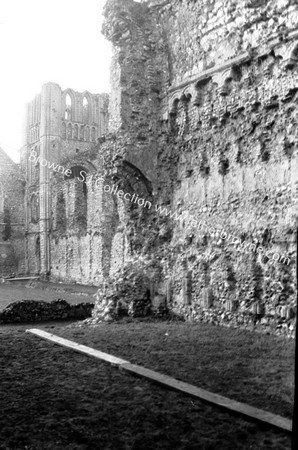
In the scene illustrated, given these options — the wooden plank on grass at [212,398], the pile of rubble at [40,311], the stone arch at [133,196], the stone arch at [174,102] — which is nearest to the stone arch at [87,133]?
the pile of rubble at [40,311]

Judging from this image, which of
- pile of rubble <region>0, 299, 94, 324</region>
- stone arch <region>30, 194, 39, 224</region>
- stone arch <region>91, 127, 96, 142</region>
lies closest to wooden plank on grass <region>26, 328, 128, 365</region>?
pile of rubble <region>0, 299, 94, 324</region>

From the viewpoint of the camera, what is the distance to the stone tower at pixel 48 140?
4131 cm

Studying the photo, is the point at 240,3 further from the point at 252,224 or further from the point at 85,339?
the point at 85,339

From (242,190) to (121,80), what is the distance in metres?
4.00

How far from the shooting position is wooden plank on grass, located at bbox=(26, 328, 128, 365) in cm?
631

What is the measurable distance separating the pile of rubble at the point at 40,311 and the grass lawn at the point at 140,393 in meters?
3.97

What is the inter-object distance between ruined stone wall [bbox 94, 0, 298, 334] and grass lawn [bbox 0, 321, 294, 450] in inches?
52.6

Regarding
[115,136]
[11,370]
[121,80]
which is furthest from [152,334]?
[121,80]

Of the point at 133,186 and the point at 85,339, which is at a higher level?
the point at 133,186

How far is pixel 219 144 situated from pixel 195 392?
567 cm

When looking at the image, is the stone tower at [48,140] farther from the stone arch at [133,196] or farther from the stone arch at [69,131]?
the stone arch at [133,196]

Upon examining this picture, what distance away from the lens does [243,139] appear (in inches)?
355

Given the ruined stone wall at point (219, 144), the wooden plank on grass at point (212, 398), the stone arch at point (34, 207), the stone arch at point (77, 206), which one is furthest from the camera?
the stone arch at point (34, 207)

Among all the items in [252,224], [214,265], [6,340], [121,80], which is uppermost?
[121,80]
